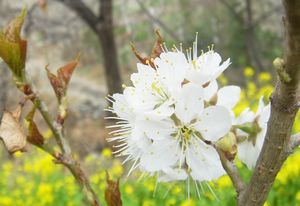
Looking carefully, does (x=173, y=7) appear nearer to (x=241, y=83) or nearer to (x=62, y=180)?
(x=241, y=83)

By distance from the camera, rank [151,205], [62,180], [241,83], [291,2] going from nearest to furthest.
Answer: [291,2] → [151,205] → [62,180] → [241,83]

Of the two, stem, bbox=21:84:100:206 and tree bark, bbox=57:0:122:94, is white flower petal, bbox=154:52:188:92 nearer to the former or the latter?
stem, bbox=21:84:100:206

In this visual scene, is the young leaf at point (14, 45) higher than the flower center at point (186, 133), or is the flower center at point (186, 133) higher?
the young leaf at point (14, 45)

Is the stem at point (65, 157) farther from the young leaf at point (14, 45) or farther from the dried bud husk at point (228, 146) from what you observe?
the dried bud husk at point (228, 146)

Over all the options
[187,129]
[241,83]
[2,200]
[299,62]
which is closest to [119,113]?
[187,129]

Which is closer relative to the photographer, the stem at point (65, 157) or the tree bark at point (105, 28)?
the stem at point (65, 157)

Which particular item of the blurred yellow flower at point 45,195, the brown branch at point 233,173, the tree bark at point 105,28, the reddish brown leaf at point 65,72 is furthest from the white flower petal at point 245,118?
the tree bark at point 105,28

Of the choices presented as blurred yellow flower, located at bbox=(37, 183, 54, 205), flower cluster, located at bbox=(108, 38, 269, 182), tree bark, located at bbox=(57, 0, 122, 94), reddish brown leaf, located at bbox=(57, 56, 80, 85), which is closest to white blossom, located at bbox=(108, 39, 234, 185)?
flower cluster, located at bbox=(108, 38, 269, 182)
